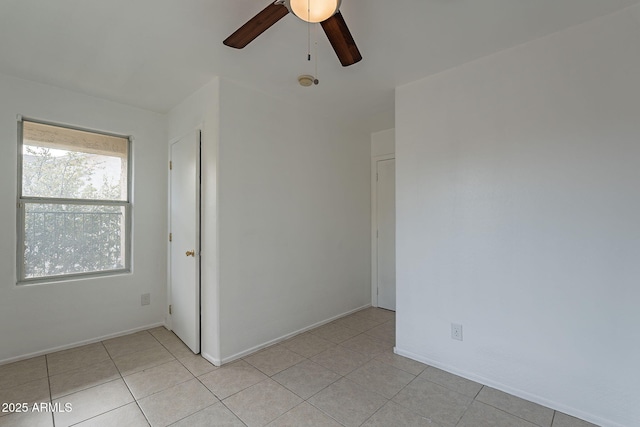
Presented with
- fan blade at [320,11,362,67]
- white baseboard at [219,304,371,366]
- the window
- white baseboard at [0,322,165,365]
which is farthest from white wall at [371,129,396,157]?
white baseboard at [0,322,165,365]

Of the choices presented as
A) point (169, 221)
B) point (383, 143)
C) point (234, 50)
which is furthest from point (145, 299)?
point (383, 143)

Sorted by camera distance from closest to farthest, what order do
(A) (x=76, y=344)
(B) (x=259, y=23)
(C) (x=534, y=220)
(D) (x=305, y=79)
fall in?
(B) (x=259, y=23) → (C) (x=534, y=220) → (D) (x=305, y=79) → (A) (x=76, y=344)

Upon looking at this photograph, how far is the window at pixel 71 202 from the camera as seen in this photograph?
2.65 m

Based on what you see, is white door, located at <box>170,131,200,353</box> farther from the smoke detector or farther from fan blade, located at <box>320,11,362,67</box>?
fan blade, located at <box>320,11,362,67</box>

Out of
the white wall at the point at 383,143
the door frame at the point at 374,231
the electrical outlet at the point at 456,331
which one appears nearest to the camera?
the electrical outlet at the point at 456,331

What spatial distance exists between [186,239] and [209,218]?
49 centimetres

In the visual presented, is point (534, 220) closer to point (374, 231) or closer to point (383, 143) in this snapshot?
point (374, 231)

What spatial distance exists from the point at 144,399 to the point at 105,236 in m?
1.82

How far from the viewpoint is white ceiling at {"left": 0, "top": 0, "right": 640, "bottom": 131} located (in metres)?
1.69

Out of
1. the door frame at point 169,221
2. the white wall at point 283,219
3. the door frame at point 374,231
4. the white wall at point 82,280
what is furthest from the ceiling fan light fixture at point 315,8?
the door frame at point 374,231

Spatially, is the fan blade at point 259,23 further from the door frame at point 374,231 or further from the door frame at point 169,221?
the door frame at point 374,231

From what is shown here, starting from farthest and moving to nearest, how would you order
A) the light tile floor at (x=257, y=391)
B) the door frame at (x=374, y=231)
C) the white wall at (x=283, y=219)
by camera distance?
1. the door frame at (x=374, y=231)
2. the white wall at (x=283, y=219)
3. the light tile floor at (x=257, y=391)

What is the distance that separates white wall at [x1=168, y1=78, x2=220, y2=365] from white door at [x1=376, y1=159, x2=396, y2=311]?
2335 mm

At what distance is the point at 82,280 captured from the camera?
114 inches
